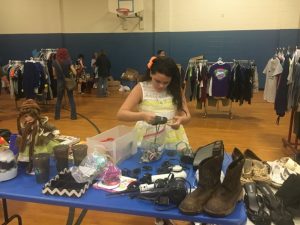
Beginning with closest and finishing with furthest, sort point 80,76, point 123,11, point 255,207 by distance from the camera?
1. point 255,207
2. point 80,76
3. point 123,11

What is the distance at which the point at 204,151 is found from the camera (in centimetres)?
181

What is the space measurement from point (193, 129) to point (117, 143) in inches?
150

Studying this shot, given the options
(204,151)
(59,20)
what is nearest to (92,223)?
(204,151)

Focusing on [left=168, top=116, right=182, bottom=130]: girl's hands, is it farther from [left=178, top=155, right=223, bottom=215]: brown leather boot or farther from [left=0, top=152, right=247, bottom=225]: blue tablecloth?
[left=178, top=155, right=223, bottom=215]: brown leather boot

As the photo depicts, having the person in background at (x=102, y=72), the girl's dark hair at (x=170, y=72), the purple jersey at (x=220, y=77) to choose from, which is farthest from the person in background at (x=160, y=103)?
the person in background at (x=102, y=72)

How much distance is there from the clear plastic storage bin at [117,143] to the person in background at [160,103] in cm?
13

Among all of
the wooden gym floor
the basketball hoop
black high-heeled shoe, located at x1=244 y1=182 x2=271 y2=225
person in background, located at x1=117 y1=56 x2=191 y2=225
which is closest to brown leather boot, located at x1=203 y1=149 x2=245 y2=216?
black high-heeled shoe, located at x1=244 y1=182 x2=271 y2=225

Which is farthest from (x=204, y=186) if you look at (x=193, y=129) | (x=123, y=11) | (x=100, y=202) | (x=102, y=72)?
(x=123, y=11)

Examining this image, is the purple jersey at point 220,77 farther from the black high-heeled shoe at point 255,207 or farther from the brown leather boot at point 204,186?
the brown leather boot at point 204,186

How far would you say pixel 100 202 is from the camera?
1.40 meters

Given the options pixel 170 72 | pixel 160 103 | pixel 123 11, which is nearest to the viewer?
pixel 170 72

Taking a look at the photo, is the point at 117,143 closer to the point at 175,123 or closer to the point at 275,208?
the point at 175,123

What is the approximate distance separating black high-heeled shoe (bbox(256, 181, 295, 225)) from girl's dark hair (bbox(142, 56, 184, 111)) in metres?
0.82

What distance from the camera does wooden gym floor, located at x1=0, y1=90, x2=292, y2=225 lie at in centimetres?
279
